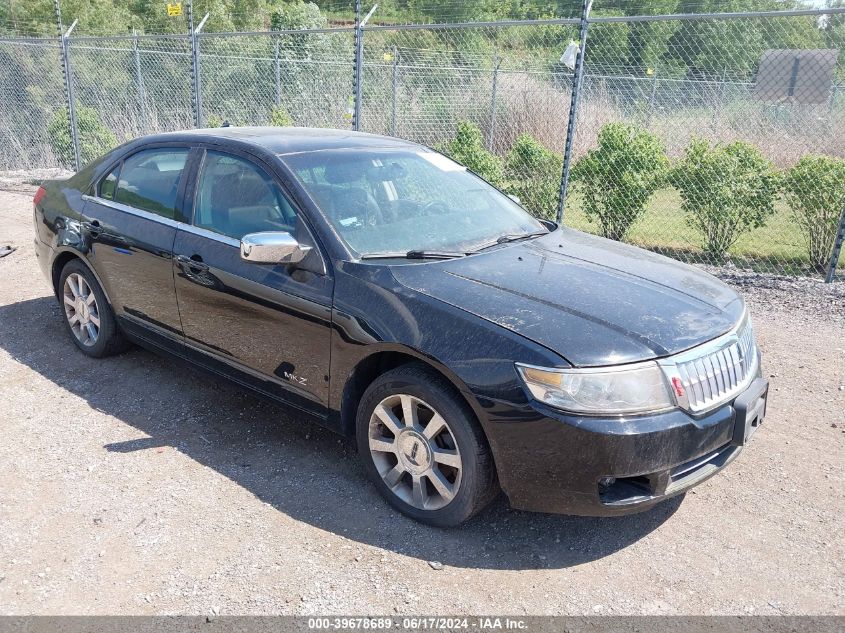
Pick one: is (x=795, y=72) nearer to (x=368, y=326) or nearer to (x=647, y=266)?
(x=647, y=266)

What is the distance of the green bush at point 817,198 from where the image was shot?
7.57 meters

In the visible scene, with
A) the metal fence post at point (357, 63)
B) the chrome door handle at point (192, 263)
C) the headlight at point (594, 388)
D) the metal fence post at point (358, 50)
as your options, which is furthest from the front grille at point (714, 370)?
the metal fence post at point (357, 63)

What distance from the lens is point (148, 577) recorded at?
2.89 metres

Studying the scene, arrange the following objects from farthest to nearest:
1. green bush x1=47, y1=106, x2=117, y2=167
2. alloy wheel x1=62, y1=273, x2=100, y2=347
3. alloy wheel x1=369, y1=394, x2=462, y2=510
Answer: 1. green bush x1=47, y1=106, x2=117, y2=167
2. alloy wheel x1=62, y1=273, x2=100, y2=347
3. alloy wheel x1=369, y1=394, x2=462, y2=510

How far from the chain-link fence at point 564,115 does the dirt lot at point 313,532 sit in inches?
164

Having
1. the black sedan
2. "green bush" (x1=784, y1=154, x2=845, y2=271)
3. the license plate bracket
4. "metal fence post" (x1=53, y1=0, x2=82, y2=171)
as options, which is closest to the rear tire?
the black sedan

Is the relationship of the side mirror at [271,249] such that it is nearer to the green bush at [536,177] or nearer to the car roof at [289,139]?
the car roof at [289,139]

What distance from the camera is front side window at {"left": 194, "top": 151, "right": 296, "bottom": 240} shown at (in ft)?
12.2

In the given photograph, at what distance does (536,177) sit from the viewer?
31.9ft

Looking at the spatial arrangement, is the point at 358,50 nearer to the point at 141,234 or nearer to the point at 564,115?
the point at 141,234

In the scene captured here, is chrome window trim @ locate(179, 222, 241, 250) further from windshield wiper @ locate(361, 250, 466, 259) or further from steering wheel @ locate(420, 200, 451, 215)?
steering wheel @ locate(420, 200, 451, 215)

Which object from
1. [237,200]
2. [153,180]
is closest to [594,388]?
[237,200]

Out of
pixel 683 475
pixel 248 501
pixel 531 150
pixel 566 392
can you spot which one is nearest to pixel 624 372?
pixel 566 392

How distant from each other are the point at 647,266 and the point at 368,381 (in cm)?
158
